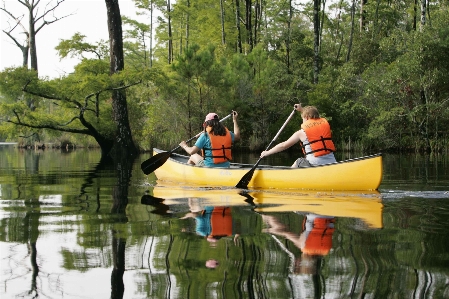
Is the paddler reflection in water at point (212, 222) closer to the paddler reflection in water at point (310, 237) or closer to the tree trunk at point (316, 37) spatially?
the paddler reflection in water at point (310, 237)

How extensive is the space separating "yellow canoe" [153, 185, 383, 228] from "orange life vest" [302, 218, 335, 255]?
1.29 ft

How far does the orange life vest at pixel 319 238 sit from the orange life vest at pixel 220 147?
4454mm

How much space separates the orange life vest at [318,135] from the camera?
8.30m

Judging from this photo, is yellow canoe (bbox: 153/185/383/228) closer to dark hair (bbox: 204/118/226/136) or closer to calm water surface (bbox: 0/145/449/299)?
calm water surface (bbox: 0/145/449/299)

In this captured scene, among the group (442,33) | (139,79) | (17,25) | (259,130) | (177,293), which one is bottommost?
(177,293)

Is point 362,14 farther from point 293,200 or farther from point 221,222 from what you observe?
point 221,222

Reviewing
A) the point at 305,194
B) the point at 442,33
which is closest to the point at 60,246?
the point at 305,194

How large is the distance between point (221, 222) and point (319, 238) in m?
1.13

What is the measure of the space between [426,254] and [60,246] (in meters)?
2.45

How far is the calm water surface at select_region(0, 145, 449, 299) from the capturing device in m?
3.03

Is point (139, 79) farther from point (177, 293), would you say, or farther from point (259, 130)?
point (177, 293)

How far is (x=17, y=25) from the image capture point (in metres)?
30.2

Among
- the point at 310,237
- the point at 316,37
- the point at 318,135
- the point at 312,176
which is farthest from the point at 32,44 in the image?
the point at 310,237

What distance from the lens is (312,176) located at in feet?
26.5
